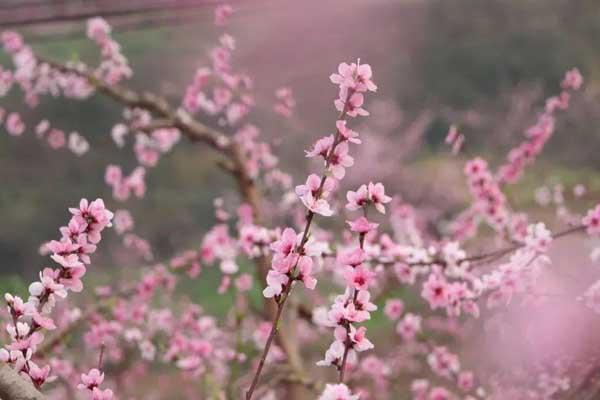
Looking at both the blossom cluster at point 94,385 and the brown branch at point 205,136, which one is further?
the brown branch at point 205,136

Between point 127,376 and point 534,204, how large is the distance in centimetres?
442

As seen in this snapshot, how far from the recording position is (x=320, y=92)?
943 cm

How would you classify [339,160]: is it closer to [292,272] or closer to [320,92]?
[292,272]

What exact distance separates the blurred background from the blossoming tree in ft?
8.48

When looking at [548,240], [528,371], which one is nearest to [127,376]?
[528,371]

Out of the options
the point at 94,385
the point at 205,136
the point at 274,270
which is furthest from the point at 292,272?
the point at 205,136

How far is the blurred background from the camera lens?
9008 mm

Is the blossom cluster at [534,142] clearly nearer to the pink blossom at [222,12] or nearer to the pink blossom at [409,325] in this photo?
the pink blossom at [409,325]

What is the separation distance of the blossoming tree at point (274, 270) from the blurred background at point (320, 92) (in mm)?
2584

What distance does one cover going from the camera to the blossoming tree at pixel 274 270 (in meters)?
1.37

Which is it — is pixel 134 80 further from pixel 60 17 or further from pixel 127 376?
pixel 60 17

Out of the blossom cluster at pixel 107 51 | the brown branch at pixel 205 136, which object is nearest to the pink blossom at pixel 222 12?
the brown branch at pixel 205 136

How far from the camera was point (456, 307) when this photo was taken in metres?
2.46

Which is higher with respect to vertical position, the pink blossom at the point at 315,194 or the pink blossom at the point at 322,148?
the pink blossom at the point at 322,148
